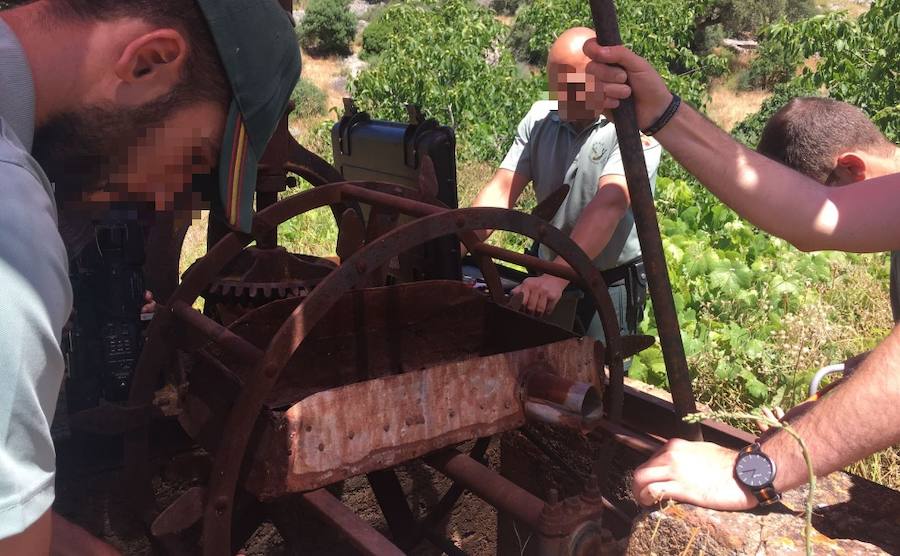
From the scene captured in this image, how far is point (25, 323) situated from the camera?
0.93 m

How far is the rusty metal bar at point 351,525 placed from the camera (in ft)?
5.77

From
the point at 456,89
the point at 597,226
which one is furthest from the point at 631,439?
the point at 456,89

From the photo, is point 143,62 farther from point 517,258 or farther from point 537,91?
point 537,91

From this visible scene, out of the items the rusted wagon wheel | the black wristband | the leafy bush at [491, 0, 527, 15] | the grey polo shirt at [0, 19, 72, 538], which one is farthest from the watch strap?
the leafy bush at [491, 0, 527, 15]

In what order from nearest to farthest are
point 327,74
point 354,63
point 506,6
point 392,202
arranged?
point 392,202 → point 327,74 → point 354,63 → point 506,6

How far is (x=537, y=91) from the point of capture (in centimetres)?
1181

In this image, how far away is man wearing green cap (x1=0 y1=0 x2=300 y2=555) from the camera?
0.94m

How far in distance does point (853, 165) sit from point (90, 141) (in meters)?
2.07

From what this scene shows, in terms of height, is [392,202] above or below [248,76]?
below

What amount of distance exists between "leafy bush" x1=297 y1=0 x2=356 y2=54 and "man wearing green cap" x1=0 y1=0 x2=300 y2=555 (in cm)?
3271

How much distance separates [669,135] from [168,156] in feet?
4.27

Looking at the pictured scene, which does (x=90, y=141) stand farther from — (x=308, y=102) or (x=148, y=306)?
(x=308, y=102)

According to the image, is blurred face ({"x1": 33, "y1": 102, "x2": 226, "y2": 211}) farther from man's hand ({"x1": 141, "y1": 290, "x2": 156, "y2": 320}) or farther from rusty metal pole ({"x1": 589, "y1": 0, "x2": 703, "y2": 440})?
man's hand ({"x1": 141, "y1": 290, "x2": 156, "y2": 320})

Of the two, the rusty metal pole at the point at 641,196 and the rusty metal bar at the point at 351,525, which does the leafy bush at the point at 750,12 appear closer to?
the rusty metal pole at the point at 641,196
